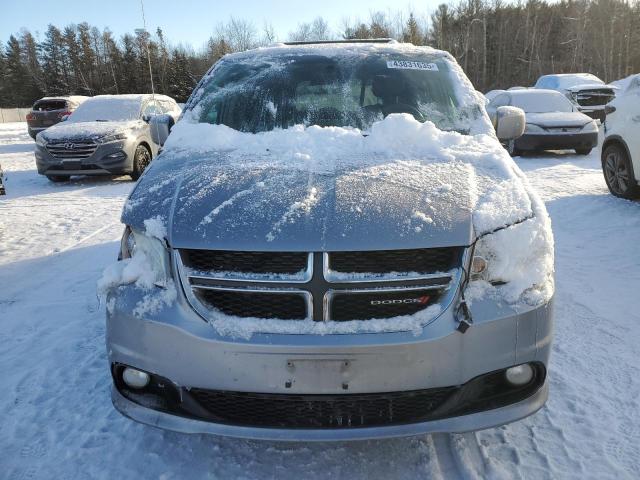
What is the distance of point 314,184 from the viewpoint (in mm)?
2281

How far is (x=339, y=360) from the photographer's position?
6.22 ft

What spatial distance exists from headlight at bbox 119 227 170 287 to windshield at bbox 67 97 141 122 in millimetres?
9278

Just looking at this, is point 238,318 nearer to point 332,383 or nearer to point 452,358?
point 332,383

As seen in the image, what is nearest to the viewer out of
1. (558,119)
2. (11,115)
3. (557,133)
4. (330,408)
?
(330,408)

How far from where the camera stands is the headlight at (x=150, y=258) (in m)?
2.12

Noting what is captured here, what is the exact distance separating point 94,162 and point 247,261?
8.67 metres

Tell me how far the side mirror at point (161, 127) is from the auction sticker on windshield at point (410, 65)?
1.54 m

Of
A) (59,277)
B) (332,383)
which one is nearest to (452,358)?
(332,383)

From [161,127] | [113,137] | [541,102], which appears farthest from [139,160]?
[541,102]

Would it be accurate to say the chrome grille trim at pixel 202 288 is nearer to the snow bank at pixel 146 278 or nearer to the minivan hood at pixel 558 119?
the snow bank at pixel 146 278

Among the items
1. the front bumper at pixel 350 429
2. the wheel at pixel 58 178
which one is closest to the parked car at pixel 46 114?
the wheel at pixel 58 178

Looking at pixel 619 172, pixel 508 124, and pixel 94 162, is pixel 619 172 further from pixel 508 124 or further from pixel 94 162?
pixel 94 162

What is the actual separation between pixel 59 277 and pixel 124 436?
286cm

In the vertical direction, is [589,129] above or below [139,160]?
below
